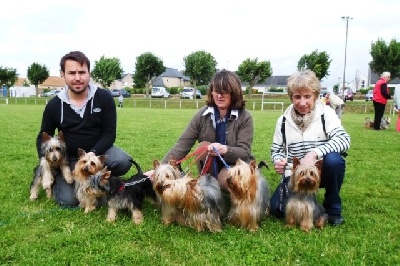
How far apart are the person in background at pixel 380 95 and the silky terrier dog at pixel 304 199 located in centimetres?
1337

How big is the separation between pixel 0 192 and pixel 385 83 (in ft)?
50.6

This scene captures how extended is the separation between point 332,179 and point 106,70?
72431 mm

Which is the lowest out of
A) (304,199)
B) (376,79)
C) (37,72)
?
(304,199)

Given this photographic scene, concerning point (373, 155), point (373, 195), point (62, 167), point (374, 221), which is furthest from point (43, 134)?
point (373, 155)

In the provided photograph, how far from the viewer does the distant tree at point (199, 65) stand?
68188mm

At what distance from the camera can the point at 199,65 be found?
68.1m

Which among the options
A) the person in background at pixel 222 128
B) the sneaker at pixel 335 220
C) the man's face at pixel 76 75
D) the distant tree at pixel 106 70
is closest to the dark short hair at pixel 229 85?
the person in background at pixel 222 128

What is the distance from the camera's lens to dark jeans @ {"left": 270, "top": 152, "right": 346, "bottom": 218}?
4402 mm

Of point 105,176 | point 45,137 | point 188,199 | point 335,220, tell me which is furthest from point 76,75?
point 335,220

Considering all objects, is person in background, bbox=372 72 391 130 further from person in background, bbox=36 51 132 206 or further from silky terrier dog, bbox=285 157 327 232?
person in background, bbox=36 51 132 206

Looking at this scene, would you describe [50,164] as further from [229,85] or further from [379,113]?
[379,113]

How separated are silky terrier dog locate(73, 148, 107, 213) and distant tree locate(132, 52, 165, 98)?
211 feet

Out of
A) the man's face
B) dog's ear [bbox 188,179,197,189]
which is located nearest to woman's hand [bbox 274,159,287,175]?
dog's ear [bbox 188,179,197,189]

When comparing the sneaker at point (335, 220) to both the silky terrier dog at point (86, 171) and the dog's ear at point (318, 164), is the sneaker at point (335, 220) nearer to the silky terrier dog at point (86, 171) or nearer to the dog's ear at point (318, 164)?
the dog's ear at point (318, 164)
